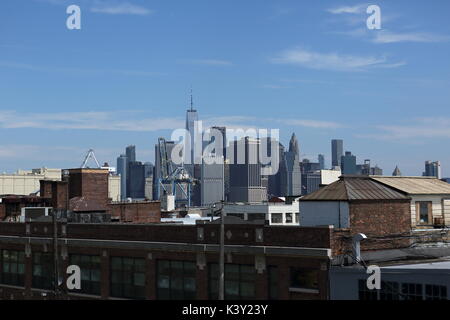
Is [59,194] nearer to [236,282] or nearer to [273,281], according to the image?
[236,282]

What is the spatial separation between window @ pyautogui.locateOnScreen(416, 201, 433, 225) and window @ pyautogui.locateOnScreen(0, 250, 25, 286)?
3176 centimetres

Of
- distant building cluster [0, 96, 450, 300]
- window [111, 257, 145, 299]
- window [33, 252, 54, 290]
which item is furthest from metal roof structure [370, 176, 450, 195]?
window [33, 252, 54, 290]

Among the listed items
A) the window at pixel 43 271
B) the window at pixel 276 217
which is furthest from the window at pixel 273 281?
the window at pixel 276 217

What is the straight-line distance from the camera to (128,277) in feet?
141

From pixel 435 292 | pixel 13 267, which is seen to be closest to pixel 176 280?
pixel 435 292

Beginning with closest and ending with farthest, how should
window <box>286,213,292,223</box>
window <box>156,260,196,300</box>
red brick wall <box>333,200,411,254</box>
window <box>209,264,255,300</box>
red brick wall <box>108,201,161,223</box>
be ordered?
window <box>209,264,255,300</box>
red brick wall <box>333,200,411,254</box>
window <box>156,260,196,300</box>
red brick wall <box>108,201,161,223</box>
window <box>286,213,292,223</box>

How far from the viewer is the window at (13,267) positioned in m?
50.9

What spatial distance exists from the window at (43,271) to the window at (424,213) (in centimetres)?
2811

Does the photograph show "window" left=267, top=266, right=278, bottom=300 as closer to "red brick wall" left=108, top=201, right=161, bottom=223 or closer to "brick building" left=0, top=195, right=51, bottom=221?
"red brick wall" left=108, top=201, right=161, bottom=223

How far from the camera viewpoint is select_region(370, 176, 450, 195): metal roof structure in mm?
43588

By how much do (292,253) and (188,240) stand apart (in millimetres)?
8103

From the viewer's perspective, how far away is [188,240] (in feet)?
131

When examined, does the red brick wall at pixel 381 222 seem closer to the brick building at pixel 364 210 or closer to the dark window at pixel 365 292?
the brick building at pixel 364 210
